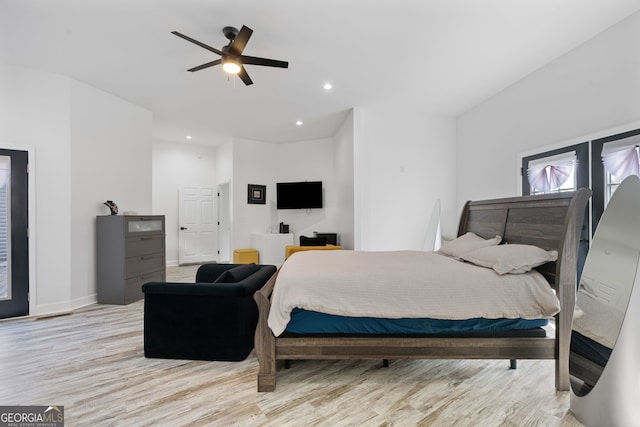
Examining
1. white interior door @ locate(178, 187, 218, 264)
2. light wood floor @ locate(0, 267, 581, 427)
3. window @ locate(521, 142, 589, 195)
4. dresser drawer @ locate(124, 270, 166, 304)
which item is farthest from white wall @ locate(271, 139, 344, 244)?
light wood floor @ locate(0, 267, 581, 427)

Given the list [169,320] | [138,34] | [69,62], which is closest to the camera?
[169,320]

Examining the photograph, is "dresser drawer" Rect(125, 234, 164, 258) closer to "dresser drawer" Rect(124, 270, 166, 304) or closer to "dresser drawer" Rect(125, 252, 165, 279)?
"dresser drawer" Rect(125, 252, 165, 279)

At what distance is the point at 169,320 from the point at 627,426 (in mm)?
2945

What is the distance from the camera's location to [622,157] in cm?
253

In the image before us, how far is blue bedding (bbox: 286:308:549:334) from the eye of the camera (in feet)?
6.31

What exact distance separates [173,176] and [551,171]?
715cm

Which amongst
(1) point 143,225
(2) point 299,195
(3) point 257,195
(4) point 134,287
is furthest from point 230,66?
(3) point 257,195

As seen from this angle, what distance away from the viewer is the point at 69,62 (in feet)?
10.6

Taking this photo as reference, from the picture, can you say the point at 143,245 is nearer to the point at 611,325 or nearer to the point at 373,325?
the point at 373,325

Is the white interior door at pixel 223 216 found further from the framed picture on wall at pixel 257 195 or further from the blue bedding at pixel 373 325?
the blue bedding at pixel 373 325

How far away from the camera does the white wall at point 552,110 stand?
8.29ft

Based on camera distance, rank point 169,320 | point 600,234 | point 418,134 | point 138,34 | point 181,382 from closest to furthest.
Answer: point 600,234
point 181,382
point 169,320
point 138,34
point 418,134

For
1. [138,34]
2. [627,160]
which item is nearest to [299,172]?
[138,34]

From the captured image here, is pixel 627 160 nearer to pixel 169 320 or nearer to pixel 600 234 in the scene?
pixel 600 234
